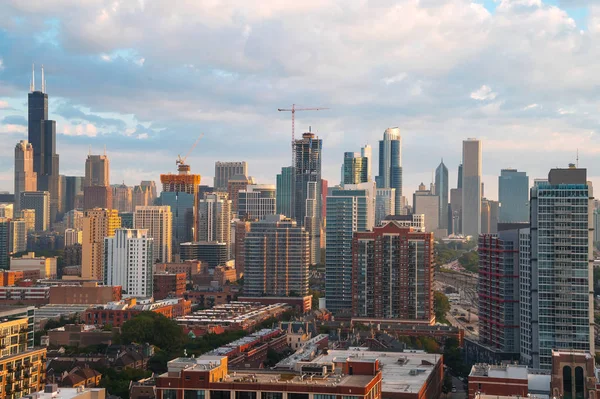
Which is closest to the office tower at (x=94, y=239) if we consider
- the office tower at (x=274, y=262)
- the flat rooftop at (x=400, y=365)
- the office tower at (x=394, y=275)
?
the office tower at (x=274, y=262)

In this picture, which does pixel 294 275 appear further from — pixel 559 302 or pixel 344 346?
pixel 559 302

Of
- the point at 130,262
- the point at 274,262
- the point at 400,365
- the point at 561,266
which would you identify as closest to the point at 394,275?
the point at 274,262

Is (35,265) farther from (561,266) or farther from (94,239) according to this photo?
(561,266)

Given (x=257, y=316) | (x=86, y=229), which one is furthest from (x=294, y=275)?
(x=86, y=229)

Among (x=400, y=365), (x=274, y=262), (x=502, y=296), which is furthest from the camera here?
(x=274, y=262)

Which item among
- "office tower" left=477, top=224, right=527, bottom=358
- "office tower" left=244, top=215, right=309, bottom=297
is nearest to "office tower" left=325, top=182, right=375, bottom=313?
"office tower" left=244, top=215, right=309, bottom=297
